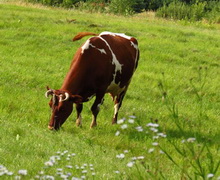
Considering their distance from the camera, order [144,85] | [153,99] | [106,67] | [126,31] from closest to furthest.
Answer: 1. [106,67]
2. [153,99]
3. [144,85]
4. [126,31]

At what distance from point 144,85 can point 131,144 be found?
593 cm

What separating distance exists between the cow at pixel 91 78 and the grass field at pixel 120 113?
1.36ft

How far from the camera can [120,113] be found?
36.0ft

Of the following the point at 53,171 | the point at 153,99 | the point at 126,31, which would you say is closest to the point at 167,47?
the point at 126,31

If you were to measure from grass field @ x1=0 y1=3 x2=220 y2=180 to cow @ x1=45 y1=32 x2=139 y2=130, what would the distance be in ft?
1.36

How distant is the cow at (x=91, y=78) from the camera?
28.1 feet

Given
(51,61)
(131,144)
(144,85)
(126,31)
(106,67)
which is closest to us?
(131,144)

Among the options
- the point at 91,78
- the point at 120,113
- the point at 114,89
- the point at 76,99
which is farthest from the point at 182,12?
the point at 76,99

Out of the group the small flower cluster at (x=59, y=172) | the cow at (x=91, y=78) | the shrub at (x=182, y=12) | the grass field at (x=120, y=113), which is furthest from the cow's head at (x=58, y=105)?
the shrub at (x=182, y=12)

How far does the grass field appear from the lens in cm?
552

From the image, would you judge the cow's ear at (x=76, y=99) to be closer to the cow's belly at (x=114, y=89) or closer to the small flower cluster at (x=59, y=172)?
the cow's belly at (x=114, y=89)

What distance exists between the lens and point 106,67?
369 inches

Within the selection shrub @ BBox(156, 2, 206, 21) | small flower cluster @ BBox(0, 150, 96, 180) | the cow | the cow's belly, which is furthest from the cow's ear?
shrub @ BBox(156, 2, 206, 21)

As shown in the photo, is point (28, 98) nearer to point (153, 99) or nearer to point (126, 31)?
point (153, 99)
